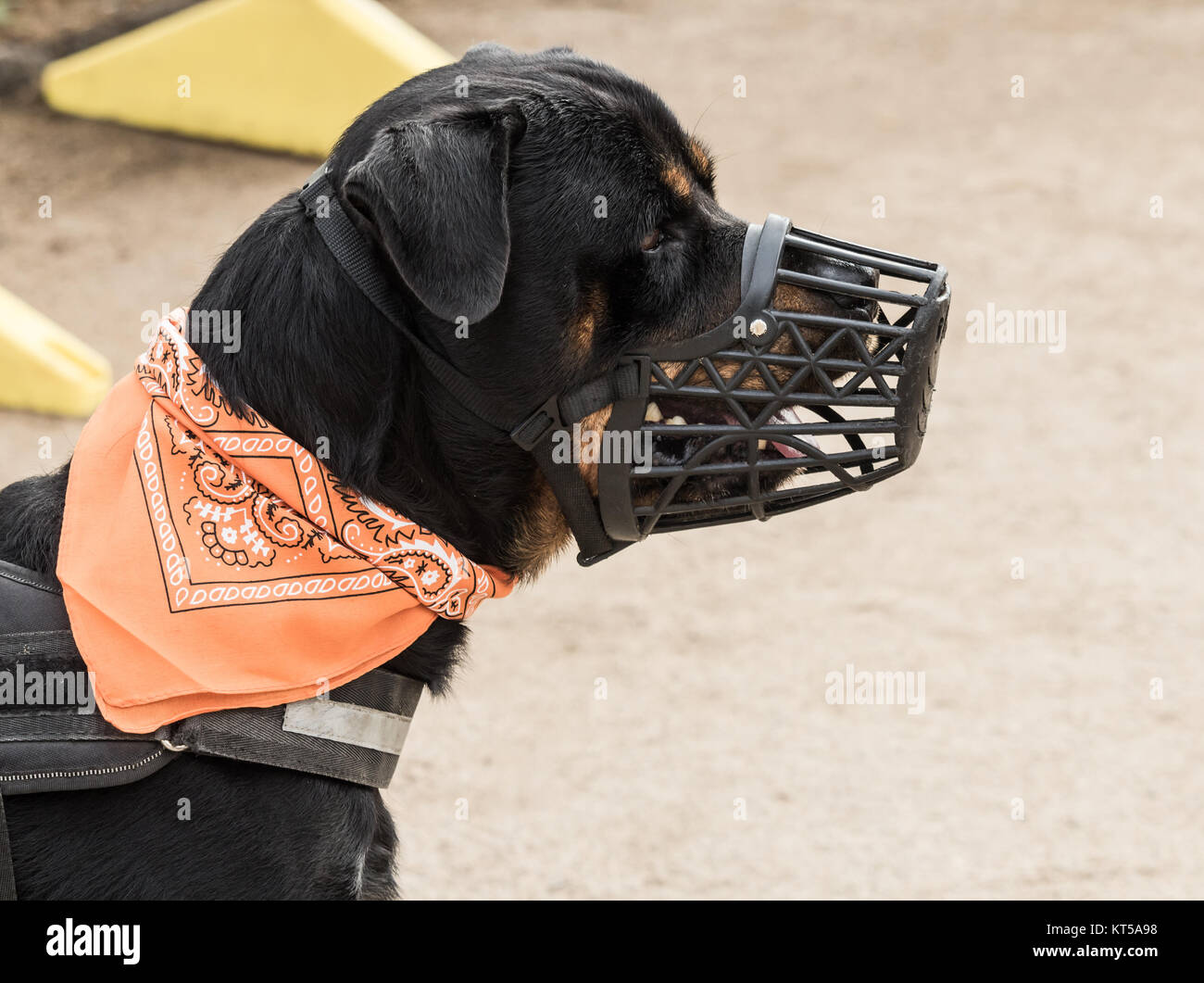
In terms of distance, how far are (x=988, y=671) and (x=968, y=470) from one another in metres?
1.15

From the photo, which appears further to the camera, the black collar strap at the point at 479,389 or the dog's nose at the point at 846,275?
the dog's nose at the point at 846,275

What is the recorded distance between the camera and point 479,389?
2057 mm

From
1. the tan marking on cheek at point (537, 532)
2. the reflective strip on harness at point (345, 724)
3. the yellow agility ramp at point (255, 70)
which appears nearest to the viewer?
the reflective strip on harness at point (345, 724)

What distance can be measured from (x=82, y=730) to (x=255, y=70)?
5922mm

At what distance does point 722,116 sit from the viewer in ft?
25.3

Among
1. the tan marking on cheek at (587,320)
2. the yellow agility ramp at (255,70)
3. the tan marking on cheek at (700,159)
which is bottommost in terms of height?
the tan marking on cheek at (587,320)

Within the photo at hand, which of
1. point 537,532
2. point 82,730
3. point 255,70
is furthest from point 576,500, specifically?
point 255,70

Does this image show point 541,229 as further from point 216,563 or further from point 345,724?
point 345,724

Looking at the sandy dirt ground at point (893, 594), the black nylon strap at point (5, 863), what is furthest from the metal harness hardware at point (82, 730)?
the sandy dirt ground at point (893, 594)

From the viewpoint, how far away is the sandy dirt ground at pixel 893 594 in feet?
11.5

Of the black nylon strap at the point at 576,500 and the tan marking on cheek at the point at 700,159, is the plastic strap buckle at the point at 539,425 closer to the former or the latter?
the black nylon strap at the point at 576,500

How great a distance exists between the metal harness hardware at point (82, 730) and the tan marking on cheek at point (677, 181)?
0.95 meters

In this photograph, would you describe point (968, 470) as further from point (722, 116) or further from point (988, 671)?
point (722, 116)
